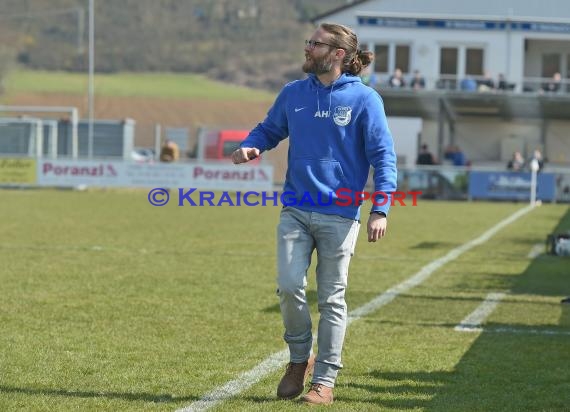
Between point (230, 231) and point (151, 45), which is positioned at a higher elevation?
point (151, 45)

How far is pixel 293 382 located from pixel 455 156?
39.1 metres

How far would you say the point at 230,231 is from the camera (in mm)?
20281

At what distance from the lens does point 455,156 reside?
44.9 m

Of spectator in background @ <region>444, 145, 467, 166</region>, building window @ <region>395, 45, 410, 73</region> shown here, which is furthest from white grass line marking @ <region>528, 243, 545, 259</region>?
building window @ <region>395, 45, 410, 73</region>

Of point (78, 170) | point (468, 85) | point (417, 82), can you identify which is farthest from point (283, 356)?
point (468, 85)

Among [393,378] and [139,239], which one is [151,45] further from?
[393,378]

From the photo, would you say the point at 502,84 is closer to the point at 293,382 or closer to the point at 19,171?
the point at 19,171

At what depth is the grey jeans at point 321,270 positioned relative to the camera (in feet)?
20.5

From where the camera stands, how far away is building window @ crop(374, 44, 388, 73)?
164 ft

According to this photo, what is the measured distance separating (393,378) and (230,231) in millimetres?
13281

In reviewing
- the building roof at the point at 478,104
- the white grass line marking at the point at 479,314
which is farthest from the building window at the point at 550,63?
the white grass line marking at the point at 479,314

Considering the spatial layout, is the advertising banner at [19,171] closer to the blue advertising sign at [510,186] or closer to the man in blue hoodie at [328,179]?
the blue advertising sign at [510,186]

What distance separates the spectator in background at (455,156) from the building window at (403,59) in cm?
479

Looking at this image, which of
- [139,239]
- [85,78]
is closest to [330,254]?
[139,239]
